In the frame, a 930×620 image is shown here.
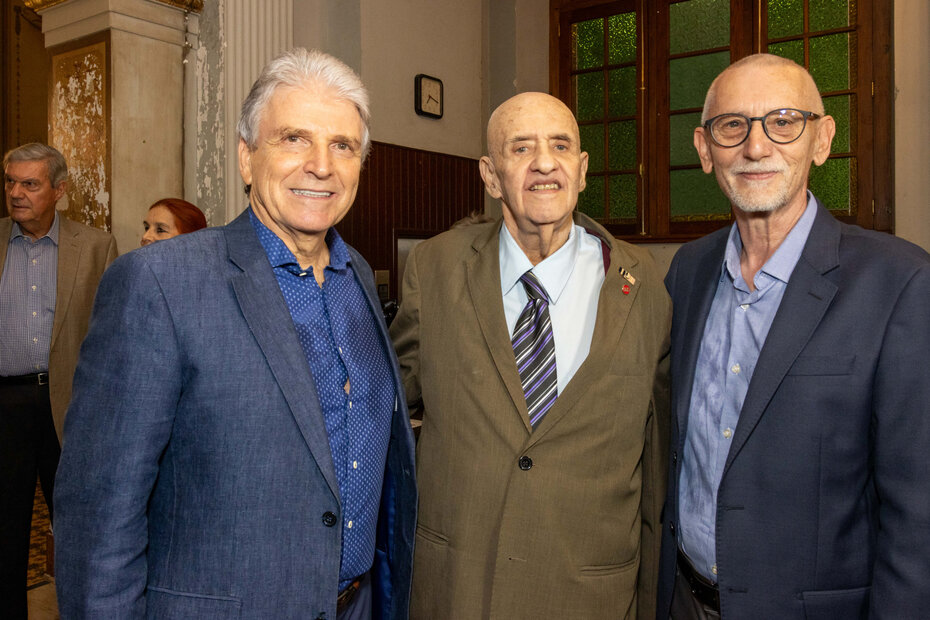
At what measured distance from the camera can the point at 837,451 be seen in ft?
4.47

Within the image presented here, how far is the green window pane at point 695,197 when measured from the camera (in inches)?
195

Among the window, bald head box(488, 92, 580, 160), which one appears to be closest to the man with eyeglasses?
bald head box(488, 92, 580, 160)

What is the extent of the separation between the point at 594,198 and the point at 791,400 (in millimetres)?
4232

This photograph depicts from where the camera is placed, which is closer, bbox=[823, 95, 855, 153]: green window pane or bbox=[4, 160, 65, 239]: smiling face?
bbox=[4, 160, 65, 239]: smiling face

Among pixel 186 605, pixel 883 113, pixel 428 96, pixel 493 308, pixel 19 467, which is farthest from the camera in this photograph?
pixel 428 96

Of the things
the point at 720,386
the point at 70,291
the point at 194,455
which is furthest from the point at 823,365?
the point at 70,291

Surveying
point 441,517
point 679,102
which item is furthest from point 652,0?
point 441,517

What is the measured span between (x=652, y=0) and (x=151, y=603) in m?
5.20

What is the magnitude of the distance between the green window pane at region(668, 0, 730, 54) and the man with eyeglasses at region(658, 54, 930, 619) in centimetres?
369

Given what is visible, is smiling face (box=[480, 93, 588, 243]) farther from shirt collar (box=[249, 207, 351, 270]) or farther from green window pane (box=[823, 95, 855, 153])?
green window pane (box=[823, 95, 855, 153])

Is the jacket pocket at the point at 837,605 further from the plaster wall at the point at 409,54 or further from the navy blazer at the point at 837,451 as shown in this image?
the plaster wall at the point at 409,54

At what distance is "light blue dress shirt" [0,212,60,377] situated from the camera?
9.66 ft

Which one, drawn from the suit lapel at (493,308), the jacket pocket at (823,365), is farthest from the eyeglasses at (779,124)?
the suit lapel at (493,308)

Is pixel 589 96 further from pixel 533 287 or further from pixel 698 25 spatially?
pixel 533 287
